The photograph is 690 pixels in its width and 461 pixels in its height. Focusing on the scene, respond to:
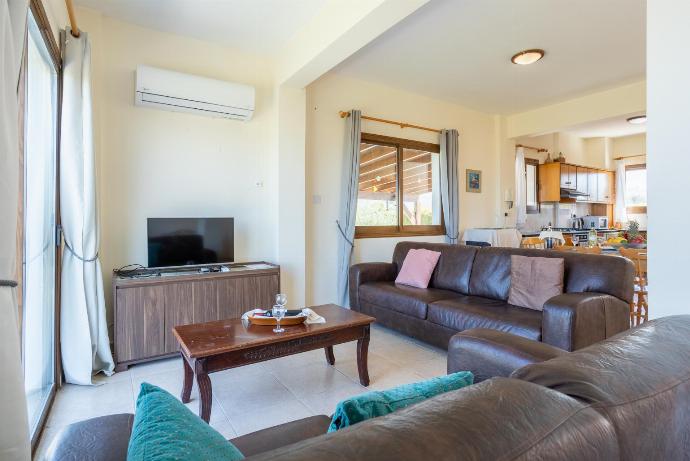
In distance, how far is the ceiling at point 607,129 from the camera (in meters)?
6.39

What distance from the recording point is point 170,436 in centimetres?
56

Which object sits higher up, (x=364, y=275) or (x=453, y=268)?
(x=453, y=268)

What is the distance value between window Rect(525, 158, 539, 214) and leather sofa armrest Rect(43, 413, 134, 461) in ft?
22.7

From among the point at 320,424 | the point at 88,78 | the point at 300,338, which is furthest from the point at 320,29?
the point at 320,424

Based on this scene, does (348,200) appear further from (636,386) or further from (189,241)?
(636,386)

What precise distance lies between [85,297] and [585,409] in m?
2.95

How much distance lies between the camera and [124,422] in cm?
104

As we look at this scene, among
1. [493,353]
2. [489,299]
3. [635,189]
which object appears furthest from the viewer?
[635,189]

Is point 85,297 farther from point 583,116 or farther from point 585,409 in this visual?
point 583,116

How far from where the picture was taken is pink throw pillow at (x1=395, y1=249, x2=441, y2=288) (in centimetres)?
365

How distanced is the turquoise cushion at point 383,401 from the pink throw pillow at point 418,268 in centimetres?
282

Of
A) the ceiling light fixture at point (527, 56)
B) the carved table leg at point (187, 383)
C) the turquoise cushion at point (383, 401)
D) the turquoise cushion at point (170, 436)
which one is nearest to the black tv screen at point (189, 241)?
the carved table leg at point (187, 383)

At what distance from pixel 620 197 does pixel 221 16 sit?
348 inches

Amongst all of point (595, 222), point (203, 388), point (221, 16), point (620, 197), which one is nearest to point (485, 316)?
point (203, 388)
